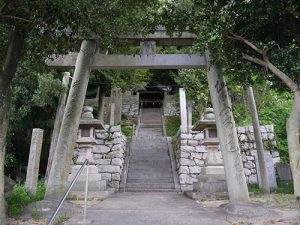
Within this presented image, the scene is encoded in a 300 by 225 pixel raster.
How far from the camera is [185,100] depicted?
1518cm

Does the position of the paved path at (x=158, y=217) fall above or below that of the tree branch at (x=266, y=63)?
below

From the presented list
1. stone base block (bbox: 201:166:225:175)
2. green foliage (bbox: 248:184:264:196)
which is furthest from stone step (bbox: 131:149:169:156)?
stone base block (bbox: 201:166:225:175)

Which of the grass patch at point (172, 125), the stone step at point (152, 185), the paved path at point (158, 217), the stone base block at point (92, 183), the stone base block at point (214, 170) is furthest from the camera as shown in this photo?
the grass patch at point (172, 125)

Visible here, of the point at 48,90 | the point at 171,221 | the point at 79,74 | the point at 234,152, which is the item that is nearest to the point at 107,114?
the point at 48,90

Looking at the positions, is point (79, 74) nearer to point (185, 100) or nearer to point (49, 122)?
point (49, 122)

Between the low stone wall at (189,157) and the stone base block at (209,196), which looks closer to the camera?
the stone base block at (209,196)

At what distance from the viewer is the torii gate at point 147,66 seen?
7426 millimetres

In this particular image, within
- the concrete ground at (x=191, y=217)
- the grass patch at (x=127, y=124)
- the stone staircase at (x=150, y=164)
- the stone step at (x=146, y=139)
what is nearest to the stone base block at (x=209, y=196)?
the concrete ground at (x=191, y=217)

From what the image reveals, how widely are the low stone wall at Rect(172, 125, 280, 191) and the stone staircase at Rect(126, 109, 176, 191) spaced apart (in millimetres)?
580

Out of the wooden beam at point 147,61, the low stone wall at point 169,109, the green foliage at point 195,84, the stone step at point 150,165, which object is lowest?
the stone step at point 150,165

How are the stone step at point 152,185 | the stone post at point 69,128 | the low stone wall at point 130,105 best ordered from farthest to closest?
the low stone wall at point 130,105
the stone step at point 152,185
the stone post at point 69,128

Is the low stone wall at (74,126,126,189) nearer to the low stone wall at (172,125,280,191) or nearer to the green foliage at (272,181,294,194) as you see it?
the low stone wall at (172,125,280,191)

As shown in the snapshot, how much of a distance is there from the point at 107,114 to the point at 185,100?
557cm

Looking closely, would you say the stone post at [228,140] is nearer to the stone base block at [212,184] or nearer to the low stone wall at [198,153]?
the stone base block at [212,184]
